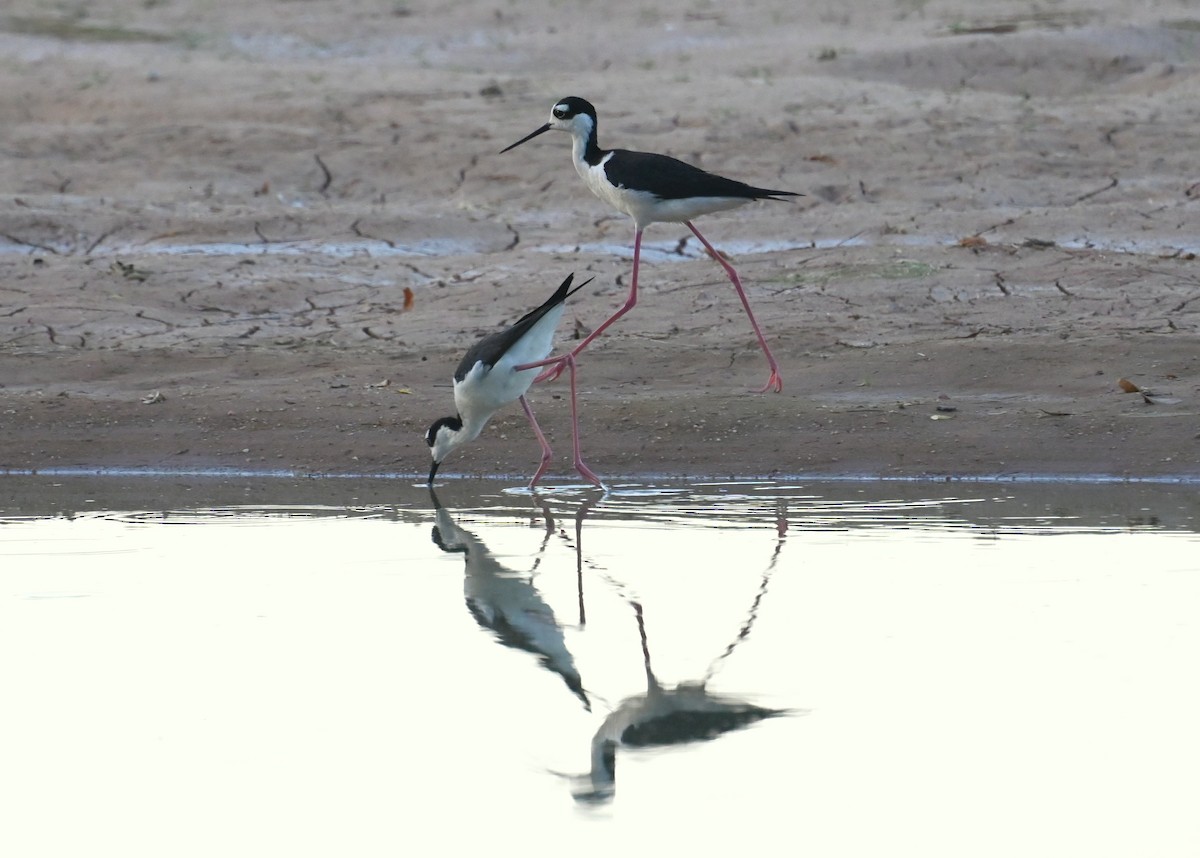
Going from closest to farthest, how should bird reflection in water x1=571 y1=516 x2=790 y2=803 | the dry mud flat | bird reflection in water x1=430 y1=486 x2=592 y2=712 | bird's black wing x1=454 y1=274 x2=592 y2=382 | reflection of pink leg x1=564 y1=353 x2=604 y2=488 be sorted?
bird reflection in water x1=571 y1=516 x2=790 y2=803 < bird reflection in water x1=430 y1=486 x2=592 y2=712 < bird's black wing x1=454 y1=274 x2=592 y2=382 < reflection of pink leg x1=564 y1=353 x2=604 y2=488 < the dry mud flat

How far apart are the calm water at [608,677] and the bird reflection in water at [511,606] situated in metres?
0.01

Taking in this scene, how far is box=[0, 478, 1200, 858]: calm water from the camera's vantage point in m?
3.14

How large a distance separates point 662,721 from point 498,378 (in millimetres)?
2934

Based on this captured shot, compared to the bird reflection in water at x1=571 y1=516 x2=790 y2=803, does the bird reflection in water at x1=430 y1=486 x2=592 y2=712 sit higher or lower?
higher

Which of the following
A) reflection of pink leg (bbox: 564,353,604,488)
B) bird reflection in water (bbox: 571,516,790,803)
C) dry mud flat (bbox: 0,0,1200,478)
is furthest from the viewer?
dry mud flat (bbox: 0,0,1200,478)

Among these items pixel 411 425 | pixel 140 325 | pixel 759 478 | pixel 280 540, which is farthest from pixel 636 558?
pixel 140 325

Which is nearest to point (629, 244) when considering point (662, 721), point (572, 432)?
point (572, 432)

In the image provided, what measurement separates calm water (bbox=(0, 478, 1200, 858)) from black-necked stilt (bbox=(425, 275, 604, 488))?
0.56 meters

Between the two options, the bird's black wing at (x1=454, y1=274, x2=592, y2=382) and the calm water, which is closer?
the calm water

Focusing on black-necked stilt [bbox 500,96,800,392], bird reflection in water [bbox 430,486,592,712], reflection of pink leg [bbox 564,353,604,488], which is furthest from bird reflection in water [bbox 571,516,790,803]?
black-necked stilt [bbox 500,96,800,392]

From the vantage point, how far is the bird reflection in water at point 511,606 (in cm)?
423

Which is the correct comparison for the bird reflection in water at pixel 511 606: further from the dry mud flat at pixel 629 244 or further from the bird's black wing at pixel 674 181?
the bird's black wing at pixel 674 181

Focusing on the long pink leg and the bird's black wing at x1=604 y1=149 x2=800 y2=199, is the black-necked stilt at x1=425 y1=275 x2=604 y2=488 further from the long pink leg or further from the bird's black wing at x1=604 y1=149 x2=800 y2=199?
the bird's black wing at x1=604 y1=149 x2=800 y2=199

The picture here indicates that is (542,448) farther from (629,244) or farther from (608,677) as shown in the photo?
(629,244)
